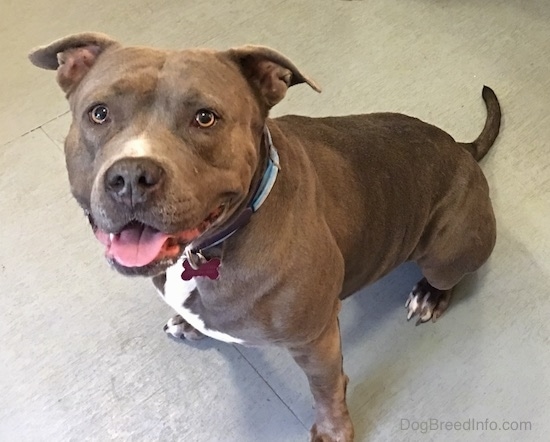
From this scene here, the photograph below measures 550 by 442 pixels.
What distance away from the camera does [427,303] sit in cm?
254

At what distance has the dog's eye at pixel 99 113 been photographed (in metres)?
1.52

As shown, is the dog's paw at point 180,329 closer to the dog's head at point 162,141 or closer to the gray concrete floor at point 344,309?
the gray concrete floor at point 344,309

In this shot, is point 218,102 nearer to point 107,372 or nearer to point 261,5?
point 107,372

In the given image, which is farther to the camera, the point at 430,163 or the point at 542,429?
the point at 542,429

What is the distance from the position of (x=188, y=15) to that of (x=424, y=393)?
191cm

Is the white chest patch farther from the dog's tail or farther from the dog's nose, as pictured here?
the dog's tail

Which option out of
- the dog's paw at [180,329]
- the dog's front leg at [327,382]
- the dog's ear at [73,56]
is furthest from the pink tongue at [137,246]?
the dog's paw at [180,329]

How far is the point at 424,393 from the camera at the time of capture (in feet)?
8.00

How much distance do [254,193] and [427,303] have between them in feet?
3.59

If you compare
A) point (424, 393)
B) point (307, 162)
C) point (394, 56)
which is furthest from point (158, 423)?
point (394, 56)

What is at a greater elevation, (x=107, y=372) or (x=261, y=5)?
(x=261, y=5)

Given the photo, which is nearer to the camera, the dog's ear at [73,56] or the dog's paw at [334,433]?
the dog's ear at [73,56]

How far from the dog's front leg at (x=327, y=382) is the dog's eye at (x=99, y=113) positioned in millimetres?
819

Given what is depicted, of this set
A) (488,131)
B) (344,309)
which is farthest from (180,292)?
(488,131)
